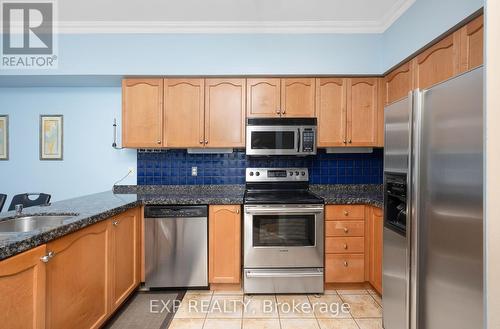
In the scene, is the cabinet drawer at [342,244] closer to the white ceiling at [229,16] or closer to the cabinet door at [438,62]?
the cabinet door at [438,62]

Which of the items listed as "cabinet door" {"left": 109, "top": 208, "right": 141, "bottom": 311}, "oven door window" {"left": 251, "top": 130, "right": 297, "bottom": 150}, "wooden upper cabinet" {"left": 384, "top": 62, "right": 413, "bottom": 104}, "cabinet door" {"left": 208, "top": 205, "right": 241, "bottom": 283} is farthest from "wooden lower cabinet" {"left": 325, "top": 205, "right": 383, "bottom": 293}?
"cabinet door" {"left": 109, "top": 208, "right": 141, "bottom": 311}

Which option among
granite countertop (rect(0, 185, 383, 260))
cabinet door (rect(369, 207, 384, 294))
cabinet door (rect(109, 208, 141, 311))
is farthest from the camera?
cabinet door (rect(369, 207, 384, 294))

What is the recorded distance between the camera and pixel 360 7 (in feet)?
7.63

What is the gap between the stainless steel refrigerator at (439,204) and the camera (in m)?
1.02

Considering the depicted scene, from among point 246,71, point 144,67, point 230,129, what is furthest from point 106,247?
point 246,71

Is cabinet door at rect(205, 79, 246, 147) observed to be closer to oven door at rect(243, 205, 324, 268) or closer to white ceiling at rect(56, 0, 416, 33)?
Result: white ceiling at rect(56, 0, 416, 33)

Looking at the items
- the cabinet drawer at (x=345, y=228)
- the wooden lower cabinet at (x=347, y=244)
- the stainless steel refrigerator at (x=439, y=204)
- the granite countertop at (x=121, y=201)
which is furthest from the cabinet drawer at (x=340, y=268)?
the stainless steel refrigerator at (x=439, y=204)

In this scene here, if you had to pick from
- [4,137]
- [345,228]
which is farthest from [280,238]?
[4,137]

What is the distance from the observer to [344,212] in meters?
2.41

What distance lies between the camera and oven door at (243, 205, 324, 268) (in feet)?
7.70

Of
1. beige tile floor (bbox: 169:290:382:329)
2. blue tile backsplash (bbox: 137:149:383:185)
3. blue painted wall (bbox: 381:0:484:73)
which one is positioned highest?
blue painted wall (bbox: 381:0:484:73)

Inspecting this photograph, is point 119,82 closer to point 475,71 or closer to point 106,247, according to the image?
point 106,247

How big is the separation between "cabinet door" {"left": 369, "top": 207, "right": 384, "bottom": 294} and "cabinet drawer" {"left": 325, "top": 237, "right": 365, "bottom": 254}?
0.38 ft

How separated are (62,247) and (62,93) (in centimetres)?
240
